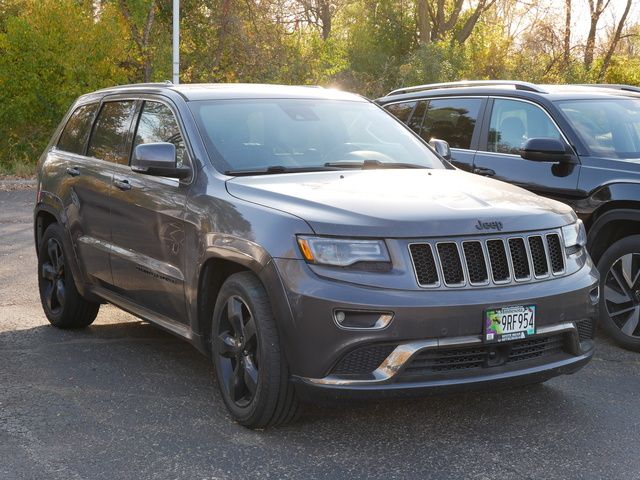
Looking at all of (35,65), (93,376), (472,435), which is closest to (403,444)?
(472,435)

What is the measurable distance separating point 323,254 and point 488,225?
799 millimetres

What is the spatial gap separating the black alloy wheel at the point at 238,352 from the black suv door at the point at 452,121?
11.2ft

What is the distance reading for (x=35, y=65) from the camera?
20.0 meters

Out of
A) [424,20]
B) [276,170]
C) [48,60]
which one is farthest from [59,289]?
[424,20]

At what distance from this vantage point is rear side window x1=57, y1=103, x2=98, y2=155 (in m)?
6.82

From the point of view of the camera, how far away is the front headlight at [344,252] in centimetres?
418

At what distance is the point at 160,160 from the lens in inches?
200

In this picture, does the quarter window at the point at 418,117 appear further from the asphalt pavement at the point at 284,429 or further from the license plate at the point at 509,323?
the license plate at the point at 509,323

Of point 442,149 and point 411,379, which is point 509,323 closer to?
point 411,379

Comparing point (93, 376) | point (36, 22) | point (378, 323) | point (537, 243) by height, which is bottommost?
point (93, 376)

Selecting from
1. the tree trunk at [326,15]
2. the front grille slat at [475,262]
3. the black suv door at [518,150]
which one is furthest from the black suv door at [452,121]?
the tree trunk at [326,15]

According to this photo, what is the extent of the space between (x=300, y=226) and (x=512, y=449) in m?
→ 1.46

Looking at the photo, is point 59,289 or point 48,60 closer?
point 59,289

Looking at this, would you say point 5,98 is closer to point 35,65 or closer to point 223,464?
point 35,65
